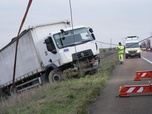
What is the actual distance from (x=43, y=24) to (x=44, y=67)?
241 cm

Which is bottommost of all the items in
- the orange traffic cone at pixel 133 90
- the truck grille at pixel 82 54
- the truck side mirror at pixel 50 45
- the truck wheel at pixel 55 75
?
the truck wheel at pixel 55 75

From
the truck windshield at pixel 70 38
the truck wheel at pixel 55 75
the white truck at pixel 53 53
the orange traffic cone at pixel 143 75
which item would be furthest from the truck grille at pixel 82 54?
the orange traffic cone at pixel 143 75

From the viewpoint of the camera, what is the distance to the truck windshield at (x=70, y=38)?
1659cm

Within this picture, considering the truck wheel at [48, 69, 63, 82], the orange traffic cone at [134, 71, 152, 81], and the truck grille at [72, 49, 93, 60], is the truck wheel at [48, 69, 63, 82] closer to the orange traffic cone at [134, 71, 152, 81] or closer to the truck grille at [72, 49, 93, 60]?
the truck grille at [72, 49, 93, 60]

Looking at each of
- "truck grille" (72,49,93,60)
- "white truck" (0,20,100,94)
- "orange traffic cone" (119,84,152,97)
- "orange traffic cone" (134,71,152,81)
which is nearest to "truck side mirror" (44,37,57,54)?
"white truck" (0,20,100,94)

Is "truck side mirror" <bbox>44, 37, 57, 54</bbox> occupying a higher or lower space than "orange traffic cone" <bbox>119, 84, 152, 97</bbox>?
higher

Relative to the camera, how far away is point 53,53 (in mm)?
16688

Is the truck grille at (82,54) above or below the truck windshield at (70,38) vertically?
below

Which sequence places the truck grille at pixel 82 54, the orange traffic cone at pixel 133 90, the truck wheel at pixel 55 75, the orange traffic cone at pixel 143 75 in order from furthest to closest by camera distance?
the truck wheel at pixel 55 75
the truck grille at pixel 82 54
the orange traffic cone at pixel 143 75
the orange traffic cone at pixel 133 90

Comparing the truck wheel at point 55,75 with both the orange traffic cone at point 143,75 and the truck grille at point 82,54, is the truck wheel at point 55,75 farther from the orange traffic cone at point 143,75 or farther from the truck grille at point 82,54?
the orange traffic cone at point 143,75

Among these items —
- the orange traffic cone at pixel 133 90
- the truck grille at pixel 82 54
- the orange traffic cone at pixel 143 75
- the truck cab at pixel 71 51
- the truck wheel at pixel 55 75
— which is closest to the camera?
the orange traffic cone at pixel 133 90

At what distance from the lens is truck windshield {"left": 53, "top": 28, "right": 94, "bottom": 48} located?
16.6 meters

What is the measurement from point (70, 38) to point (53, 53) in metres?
1.14

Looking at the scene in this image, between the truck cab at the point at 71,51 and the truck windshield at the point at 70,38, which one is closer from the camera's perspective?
the truck cab at the point at 71,51
